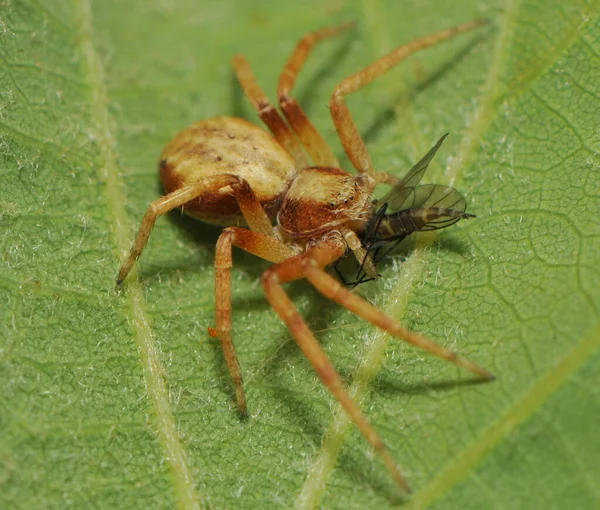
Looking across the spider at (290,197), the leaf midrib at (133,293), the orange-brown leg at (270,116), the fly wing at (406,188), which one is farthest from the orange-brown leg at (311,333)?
the orange-brown leg at (270,116)

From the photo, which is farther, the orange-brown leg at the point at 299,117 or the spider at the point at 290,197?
the orange-brown leg at the point at 299,117

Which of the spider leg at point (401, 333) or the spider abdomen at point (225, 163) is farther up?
the spider leg at point (401, 333)

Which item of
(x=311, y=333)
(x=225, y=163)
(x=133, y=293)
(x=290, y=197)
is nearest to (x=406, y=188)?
(x=290, y=197)

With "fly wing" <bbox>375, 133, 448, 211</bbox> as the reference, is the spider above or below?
below

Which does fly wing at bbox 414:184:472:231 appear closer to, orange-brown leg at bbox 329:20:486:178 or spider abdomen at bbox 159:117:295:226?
orange-brown leg at bbox 329:20:486:178

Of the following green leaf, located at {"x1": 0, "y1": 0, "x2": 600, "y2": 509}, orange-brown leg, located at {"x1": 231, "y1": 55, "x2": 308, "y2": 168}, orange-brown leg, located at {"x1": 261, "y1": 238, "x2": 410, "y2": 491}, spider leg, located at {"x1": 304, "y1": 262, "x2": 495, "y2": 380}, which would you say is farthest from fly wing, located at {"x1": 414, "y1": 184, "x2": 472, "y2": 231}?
orange-brown leg, located at {"x1": 231, "y1": 55, "x2": 308, "y2": 168}

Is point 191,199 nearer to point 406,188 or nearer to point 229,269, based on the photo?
point 229,269

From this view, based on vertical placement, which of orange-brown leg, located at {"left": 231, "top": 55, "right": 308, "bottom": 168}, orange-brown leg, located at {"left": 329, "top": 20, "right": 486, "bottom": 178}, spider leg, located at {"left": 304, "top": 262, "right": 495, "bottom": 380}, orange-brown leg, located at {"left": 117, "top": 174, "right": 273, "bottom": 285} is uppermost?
orange-brown leg, located at {"left": 329, "top": 20, "right": 486, "bottom": 178}

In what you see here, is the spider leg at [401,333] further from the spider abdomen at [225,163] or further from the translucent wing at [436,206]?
the spider abdomen at [225,163]
